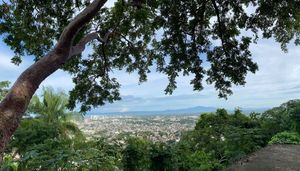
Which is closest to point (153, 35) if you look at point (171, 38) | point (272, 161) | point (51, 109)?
point (171, 38)

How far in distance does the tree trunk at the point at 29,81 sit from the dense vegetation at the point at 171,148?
1.85ft

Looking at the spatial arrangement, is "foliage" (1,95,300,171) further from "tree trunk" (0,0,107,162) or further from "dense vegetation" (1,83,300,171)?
"tree trunk" (0,0,107,162)

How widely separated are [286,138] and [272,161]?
2735 mm

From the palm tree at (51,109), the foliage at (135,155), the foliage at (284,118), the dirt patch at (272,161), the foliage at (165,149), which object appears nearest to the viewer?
the foliage at (165,149)

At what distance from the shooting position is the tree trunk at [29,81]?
5.62 meters

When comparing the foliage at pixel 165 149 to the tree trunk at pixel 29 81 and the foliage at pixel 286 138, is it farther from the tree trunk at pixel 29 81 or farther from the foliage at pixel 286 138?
the tree trunk at pixel 29 81

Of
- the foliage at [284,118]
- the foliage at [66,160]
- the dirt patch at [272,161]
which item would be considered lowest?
the dirt patch at [272,161]

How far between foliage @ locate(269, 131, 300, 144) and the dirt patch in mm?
837

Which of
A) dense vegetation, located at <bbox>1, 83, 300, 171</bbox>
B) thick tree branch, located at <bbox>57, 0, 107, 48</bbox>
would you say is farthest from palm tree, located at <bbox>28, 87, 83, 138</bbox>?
thick tree branch, located at <bbox>57, 0, 107, 48</bbox>

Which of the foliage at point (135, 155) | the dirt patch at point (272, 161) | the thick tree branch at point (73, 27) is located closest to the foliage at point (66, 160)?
the foliage at point (135, 155)

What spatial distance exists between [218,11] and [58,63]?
6.16m

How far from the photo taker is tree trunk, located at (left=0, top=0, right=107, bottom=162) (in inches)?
221

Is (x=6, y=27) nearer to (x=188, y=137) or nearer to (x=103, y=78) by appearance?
(x=103, y=78)

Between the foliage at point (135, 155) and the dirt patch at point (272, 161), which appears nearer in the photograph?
the dirt patch at point (272, 161)
